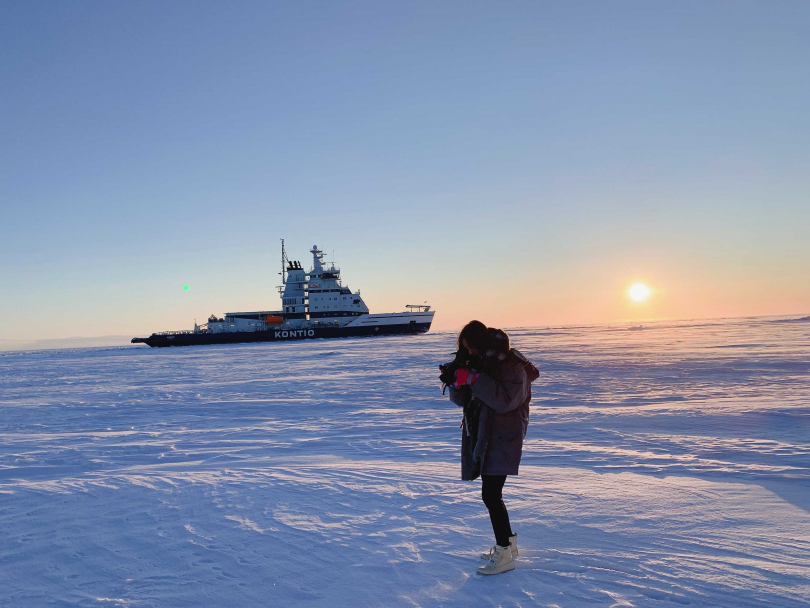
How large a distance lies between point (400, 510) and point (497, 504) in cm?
146

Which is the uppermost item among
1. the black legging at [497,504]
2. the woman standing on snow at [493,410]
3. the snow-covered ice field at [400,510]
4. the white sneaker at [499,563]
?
the woman standing on snow at [493,410]

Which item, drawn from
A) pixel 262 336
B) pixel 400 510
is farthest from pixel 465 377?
pixel 262 336

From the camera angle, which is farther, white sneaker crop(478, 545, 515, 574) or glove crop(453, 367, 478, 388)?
white sneaker crop(478, 545, 515, 574)

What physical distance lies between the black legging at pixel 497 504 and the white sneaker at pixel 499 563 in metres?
0.04

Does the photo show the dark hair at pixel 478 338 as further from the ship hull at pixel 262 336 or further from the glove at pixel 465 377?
the ship hull at pixel 262 336

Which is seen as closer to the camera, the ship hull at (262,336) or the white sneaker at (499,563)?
the white sneaker at (499,563)

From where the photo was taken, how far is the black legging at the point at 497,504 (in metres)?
3.12

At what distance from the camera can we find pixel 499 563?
10.5ft

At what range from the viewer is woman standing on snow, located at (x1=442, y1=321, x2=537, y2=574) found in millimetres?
2941

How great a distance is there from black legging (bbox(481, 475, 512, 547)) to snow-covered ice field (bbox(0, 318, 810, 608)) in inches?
9.0

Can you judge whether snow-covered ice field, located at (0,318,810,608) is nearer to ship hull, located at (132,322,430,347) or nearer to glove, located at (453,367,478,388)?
glove, located at (453,367,478,388)

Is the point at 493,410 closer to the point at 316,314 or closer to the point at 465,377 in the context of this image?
the point at 465,377

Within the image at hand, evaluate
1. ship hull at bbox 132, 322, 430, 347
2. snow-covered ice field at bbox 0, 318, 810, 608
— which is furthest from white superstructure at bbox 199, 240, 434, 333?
snow-covered ice field at bbox 0, 318, 810, 608

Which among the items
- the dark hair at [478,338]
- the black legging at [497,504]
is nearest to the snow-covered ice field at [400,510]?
the black legging at [497,504]
